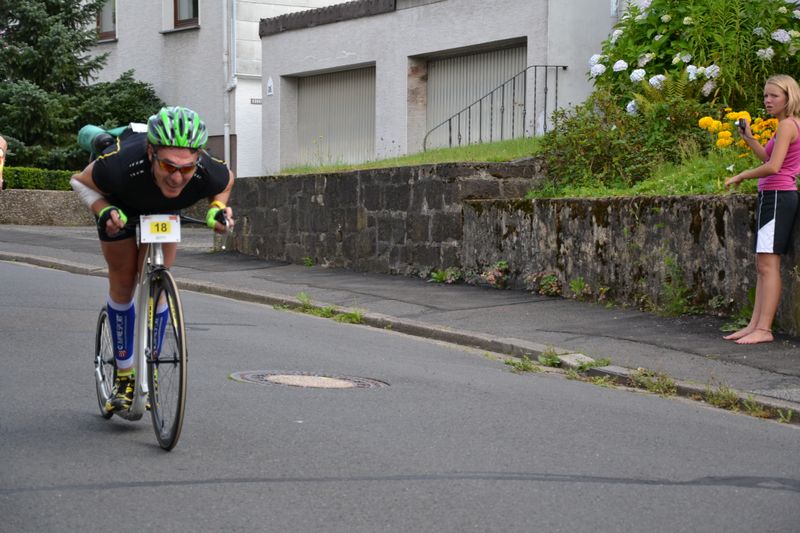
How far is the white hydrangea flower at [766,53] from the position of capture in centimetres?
1398

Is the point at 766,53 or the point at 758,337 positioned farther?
the point at 766,53

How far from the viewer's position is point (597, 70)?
51.4ft

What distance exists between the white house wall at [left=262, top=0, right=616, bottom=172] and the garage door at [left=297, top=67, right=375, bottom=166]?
0.85 feet

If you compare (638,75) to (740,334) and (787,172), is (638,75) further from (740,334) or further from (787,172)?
(740,334)

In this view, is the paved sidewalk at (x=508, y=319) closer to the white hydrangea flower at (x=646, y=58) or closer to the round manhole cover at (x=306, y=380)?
the round manhole cover at (x=306, y=380)

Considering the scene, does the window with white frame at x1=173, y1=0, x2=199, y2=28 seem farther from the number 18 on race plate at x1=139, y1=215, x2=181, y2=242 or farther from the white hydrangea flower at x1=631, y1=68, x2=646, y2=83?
the number 18 on race plate at x1=139, y1=215, x2=181, y2=242

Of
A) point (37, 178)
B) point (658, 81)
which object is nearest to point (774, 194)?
→ point (658, 81)

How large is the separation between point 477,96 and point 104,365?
45.6 ft

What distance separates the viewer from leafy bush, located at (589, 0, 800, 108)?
1415cm

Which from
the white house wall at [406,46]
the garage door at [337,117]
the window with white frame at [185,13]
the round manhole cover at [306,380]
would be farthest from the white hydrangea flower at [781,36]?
the window with white frame at [185,13]

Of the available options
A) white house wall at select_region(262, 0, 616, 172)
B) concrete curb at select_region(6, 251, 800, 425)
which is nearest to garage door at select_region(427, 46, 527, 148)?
white house wall at select_region(262, 0, 616, 172)

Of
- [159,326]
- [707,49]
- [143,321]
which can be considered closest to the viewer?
[159,326]

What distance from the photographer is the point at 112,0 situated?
30703 millimetres

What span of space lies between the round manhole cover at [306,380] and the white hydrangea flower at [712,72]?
732 centimetres
